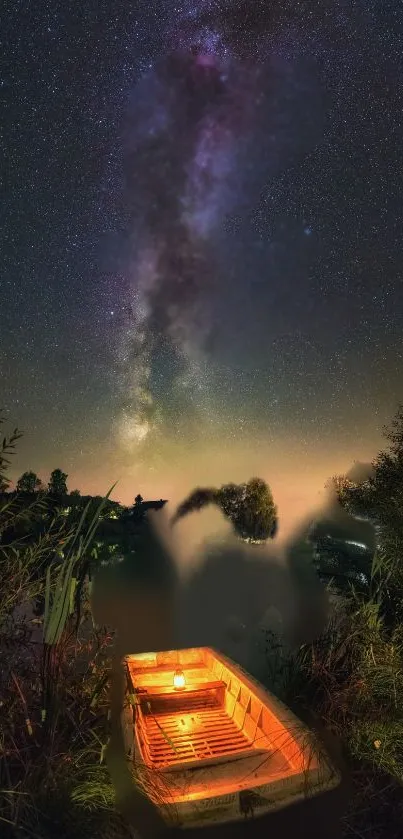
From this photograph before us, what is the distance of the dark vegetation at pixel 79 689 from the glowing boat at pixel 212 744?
2.54 ft

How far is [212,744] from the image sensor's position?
8.77 metres

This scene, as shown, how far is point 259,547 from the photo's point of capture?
287ft

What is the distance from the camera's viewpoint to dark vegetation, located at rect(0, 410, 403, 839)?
20.2 feet

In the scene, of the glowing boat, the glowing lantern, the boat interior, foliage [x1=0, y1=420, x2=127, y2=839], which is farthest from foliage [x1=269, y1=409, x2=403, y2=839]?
foliage [x1=0, y1=420, x2=127, y2=839]

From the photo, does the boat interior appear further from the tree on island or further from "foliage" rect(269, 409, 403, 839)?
the tree on island

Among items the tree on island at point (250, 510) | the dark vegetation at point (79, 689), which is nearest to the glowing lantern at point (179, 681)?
the dark vegetation at point (79, 689)

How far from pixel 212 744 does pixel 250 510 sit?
86962mm

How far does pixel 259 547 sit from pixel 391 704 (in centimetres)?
8114

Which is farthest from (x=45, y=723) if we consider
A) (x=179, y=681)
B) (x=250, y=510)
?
(x=250, y=510)

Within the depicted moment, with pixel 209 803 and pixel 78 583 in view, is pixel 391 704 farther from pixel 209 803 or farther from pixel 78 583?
pixel 78 583

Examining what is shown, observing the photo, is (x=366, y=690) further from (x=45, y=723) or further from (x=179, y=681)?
(x=45, y=723)

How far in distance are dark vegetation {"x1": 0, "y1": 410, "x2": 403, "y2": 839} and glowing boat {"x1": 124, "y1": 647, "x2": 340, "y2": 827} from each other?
2.54 ft

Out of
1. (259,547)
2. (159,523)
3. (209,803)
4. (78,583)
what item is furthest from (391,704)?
(159,523)

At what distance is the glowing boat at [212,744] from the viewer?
635 centimetres
